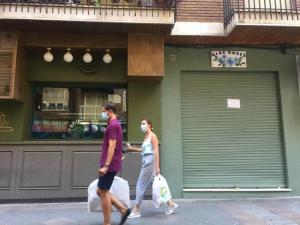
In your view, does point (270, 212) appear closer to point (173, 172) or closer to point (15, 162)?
point (173, 172)

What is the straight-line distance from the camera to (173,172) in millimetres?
8734

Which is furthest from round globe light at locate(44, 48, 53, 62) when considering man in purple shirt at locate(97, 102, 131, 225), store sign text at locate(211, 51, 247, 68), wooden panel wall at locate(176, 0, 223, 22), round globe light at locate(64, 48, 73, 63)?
store sign text at locate(211, 51, 247, 68)

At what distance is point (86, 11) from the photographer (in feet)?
25.6

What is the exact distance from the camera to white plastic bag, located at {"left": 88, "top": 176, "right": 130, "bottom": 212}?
5.98 metres

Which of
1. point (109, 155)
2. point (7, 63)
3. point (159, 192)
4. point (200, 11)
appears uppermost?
point (200, 11)

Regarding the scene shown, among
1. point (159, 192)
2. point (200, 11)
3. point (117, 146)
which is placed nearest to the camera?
point (117, 146)

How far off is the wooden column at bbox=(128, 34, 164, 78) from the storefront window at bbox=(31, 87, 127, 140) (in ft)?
3.34

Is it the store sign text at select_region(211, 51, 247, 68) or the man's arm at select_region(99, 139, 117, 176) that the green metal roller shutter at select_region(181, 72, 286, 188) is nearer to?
the store sign text at select_region(211, 51, 247, 68)

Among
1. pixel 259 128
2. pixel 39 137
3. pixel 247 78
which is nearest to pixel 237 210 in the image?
pixel 259 128

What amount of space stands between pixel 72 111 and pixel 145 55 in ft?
7.71

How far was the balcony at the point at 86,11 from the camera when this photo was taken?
7715 mm

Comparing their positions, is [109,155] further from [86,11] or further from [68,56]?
[68,56]

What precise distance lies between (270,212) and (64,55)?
19.4ft

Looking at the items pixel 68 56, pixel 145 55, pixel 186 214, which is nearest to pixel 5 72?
pixel 68 56
